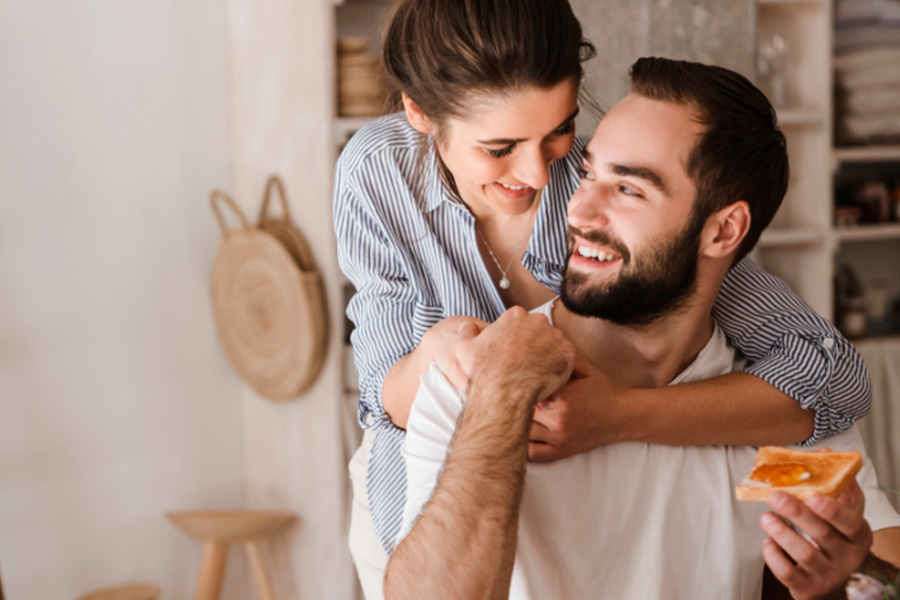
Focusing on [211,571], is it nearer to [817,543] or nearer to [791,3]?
[817,543]

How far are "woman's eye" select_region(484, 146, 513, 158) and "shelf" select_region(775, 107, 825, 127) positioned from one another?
170 cm

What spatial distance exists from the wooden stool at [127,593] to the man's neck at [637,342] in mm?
1806

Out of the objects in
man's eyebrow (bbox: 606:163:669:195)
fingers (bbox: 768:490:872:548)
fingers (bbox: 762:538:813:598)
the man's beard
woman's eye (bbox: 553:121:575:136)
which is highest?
woman's eye (bbox: 553:121:575:136)

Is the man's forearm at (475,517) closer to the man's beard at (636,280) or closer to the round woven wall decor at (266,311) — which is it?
the man's beard at (636,280)

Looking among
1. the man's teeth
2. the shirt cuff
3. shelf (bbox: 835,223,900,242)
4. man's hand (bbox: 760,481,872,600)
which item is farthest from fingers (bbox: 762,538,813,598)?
shelf (bbox: 835,223,900,242)

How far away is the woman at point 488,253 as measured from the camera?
3.93 feet

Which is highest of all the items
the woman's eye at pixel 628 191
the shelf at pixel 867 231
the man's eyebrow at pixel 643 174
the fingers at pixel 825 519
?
the man's eyebrow at pixel 643 174

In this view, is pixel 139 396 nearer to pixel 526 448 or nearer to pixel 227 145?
pixel 227 145

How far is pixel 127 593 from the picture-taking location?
2.67 meters

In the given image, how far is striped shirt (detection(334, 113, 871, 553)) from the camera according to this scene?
→ 1.44m

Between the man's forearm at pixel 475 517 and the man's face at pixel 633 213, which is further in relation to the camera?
the man's face at pixel 633 213

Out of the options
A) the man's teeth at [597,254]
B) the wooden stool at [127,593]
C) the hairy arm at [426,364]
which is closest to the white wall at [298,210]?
the wooden stool at [127,593]

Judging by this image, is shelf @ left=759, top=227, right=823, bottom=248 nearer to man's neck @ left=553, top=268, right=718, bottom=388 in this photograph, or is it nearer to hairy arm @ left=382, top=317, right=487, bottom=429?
man's neck @ left=553, top=268, right=718, bottom=388

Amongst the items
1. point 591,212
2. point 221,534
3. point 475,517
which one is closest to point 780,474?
point 475,517
